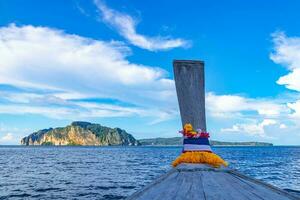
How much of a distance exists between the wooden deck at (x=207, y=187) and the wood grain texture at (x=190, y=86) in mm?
864

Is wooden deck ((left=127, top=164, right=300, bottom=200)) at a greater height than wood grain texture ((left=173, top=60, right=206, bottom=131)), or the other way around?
wood grain texture ((left=173, top=60, right=206, bottom=131))

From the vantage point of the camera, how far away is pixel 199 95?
444cm

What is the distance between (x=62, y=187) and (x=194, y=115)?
28091 mm

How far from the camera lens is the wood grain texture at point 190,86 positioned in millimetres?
4395

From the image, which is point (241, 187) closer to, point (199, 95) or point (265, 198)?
point (265, 198)

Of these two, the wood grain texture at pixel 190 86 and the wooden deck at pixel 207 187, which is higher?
the wood grain texture at pixel 190 86

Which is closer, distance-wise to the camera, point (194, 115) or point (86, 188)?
point (194, 115)

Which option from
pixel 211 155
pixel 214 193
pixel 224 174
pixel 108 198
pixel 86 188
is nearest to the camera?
pixel 214 193

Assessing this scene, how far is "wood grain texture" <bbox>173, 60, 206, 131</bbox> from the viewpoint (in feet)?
14.4

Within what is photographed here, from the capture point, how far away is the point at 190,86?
4406 mm

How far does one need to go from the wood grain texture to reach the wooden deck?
864 mm

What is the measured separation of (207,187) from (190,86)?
5.65 ft

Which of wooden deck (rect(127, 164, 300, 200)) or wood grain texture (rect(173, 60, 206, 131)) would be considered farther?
wood grain texture (rect(173, 60, 206, 131))

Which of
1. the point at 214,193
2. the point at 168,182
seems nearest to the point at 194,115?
the point at 168,182
